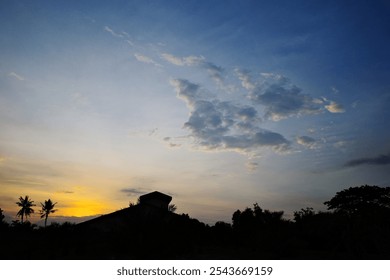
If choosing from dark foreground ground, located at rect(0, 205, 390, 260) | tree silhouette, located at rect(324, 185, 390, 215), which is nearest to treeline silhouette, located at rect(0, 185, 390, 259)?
dark foreground ground, located at rect(0, 205, 390, 260)

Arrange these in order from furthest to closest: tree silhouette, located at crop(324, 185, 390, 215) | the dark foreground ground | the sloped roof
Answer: tree silhouette, located at crop(324, 185, 390, 215)
the sloped roof
the dark foreground ground

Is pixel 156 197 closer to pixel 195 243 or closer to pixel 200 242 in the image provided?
pixel 200 242

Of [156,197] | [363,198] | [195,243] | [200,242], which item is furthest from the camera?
[363,198]

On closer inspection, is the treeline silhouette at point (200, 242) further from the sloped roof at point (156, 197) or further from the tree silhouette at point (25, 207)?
the tree silhouette at point (25, 207)

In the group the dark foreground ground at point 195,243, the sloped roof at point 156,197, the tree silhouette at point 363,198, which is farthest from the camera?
the tree silhouette at point 363,198

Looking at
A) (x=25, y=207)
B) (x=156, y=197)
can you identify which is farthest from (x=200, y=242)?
(x=25, y=207)

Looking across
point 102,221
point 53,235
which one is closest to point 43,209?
point 102,221

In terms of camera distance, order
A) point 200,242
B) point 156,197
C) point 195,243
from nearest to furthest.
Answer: point 195,243 < point 200,242 < point 156,197

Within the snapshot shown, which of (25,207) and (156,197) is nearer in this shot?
(156,197)

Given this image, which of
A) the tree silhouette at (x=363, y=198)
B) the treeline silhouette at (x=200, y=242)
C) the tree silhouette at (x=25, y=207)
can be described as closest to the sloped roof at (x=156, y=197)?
the treeline silhouette at (x=200, y=242)

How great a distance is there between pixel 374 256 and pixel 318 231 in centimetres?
349

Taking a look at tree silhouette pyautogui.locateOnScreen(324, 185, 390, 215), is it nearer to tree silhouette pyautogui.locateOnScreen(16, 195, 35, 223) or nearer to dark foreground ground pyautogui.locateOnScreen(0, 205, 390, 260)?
dark foreground ground pyautogui.locateOnScreen(0, 205, 390, 260)

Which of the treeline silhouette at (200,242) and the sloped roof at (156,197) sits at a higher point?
the sloped roof at (156,197)
